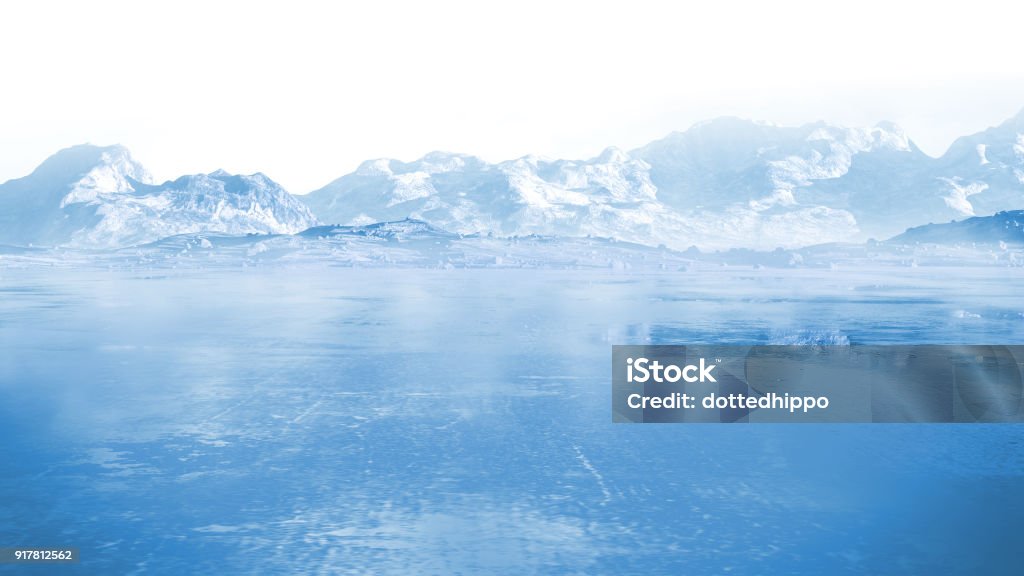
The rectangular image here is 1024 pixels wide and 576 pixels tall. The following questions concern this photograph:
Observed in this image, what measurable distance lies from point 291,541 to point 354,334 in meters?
34.9

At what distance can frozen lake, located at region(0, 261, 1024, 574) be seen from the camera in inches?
750

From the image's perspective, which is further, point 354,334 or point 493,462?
point 354,334

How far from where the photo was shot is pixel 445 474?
79.4ft

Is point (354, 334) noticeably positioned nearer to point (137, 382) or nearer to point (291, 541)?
point (137, 382)

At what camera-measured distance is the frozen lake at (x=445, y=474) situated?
19062 mm

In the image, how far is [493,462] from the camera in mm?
25328

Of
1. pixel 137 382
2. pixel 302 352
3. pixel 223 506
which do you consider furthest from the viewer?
pixel 302 352

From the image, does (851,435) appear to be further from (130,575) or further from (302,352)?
(302,352)

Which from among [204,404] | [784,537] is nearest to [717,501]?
[784,537]

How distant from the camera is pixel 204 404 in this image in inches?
1303

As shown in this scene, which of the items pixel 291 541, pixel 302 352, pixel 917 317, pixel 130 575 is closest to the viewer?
pixel 130 575

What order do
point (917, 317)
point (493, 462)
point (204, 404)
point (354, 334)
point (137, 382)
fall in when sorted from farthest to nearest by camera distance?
point (917, 317), point (354, 334), point (137, 382), point (204, 404), point (493, 462)

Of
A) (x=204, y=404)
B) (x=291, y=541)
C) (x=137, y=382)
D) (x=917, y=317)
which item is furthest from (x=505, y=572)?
(x=917, y=317)

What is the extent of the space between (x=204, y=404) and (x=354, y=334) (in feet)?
69.2
